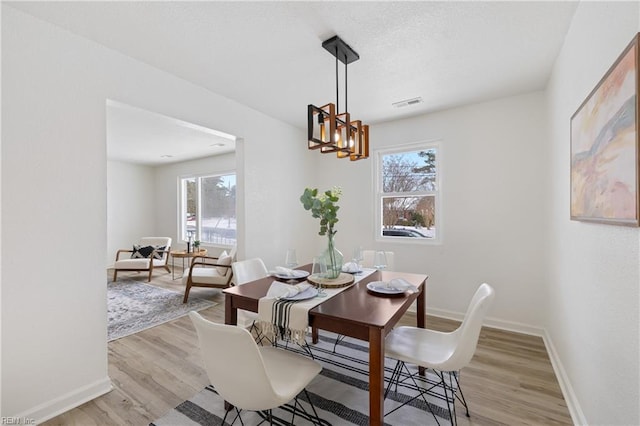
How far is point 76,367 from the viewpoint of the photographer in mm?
1938

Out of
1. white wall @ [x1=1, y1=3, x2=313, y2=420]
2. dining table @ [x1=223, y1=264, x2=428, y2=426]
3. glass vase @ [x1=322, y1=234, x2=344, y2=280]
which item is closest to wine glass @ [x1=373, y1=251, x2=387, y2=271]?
dining table @ [x1=223, y1=264, x2=428, y2=426]

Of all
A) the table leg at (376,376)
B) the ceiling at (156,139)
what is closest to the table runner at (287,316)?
the table leg at (376,376)

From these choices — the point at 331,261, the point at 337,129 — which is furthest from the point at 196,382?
the point at 337,129

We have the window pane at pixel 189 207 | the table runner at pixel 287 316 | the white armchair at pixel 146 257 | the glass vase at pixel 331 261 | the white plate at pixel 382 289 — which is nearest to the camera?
the table runner at pixel 287 316

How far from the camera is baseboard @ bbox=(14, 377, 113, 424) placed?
5.72 ft

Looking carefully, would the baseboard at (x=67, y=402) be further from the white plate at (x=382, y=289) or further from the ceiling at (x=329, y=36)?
the ceiling at (x=329, y=36)

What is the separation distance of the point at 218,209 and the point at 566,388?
19.7 feet

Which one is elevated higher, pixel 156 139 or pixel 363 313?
pixel 156 139

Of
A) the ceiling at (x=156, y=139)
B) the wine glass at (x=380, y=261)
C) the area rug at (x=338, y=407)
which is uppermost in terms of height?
the ceiling at (x=156, y=139)

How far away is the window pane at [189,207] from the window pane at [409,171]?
15.4 feet

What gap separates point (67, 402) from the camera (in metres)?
1.87

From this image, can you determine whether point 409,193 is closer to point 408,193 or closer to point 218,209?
point 408,193

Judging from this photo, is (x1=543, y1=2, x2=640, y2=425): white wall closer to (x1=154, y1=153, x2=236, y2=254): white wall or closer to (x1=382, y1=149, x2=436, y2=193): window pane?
(x1=382, y1=149, x2=436, y2=193): window pane

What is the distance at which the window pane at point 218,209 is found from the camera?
240 inches
